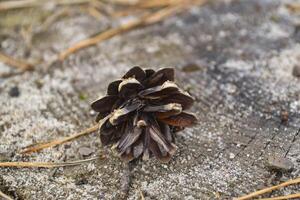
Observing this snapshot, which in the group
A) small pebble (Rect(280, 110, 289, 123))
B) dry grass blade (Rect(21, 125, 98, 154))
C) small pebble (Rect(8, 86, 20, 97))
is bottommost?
dry grass blade (Rect(21, 125, 98, 154))

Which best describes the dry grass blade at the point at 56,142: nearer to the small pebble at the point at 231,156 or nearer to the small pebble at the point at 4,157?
the small pebble at the point at 4,157

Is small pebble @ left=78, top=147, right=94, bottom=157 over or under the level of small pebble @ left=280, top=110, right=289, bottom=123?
under

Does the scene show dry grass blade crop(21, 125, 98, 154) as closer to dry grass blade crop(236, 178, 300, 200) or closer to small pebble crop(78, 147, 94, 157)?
small pebble crop(78, 147, 94, 157)

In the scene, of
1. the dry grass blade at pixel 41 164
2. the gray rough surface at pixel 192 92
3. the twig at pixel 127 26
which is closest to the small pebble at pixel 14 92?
the gray rough surface at pixel 192 92

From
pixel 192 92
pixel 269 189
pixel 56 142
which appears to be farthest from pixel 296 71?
pixel 56 142

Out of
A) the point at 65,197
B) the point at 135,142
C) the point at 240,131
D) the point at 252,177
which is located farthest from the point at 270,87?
the point at 65,197

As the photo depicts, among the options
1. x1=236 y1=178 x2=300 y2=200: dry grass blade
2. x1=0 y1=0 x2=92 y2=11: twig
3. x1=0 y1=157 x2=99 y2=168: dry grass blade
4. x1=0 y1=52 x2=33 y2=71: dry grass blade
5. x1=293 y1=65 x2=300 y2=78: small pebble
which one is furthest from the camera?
x1=0 y1=0 x2=92 y2=11: twig

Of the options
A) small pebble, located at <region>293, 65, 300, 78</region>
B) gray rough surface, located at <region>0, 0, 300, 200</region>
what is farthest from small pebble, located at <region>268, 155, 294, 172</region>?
small pebble, located at <region>293, 65, 300, 78</region>
